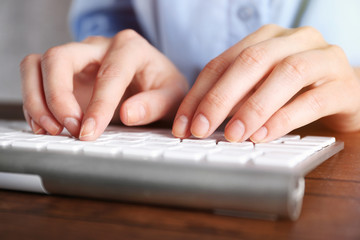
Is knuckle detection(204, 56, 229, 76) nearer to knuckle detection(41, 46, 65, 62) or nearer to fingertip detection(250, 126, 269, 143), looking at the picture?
fingertip detection(250, 126, 269, 143)

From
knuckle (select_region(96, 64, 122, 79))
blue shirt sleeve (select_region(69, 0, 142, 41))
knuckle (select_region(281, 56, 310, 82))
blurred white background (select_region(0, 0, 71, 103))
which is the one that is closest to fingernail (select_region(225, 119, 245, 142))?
knuckle (select_region(281, 56, 310, 82))

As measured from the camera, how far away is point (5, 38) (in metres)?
1.80

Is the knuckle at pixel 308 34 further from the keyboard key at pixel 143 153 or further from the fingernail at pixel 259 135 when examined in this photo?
the keyboard key at pixel 143 153

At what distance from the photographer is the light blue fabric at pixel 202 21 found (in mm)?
917

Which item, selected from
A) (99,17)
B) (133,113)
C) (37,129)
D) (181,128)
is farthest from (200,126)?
(99,17)

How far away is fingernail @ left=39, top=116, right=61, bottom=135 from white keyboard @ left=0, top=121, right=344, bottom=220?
5.9 inches

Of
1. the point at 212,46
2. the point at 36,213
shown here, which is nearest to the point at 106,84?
the point at 36,213

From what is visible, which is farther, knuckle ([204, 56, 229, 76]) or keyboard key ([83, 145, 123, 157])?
knuckle ([204, 56, 229, 76])

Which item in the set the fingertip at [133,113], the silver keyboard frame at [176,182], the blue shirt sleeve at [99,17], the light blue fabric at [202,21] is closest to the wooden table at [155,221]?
the silver keyboard frame at [176,182]

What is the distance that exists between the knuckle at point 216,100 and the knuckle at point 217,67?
8cm

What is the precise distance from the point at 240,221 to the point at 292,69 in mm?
277

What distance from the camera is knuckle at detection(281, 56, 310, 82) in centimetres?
48

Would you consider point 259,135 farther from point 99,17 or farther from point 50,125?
point 99,17

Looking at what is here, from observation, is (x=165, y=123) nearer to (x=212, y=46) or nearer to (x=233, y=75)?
(x=233, y=75)
